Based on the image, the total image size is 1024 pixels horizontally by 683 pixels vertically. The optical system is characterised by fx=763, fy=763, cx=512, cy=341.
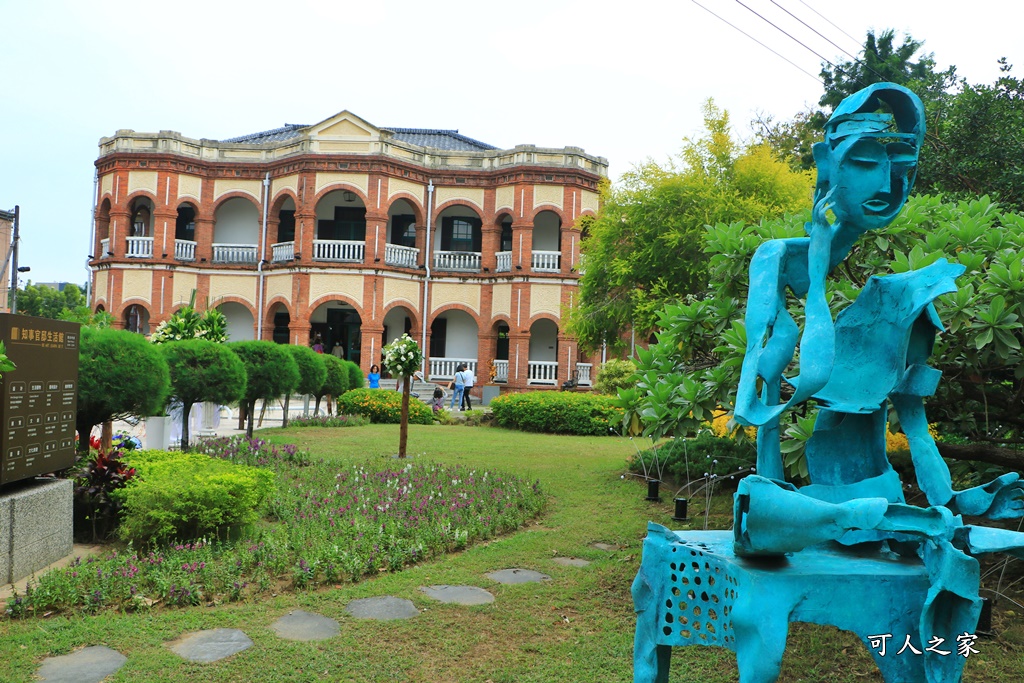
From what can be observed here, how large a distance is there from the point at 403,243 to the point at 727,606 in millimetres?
26535

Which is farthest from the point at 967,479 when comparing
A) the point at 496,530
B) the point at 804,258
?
the point at 804,258

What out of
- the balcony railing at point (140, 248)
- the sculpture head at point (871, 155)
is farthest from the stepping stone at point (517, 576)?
the balcony railing at point (140, 248)

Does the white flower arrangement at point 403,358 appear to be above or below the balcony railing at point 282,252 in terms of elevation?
below

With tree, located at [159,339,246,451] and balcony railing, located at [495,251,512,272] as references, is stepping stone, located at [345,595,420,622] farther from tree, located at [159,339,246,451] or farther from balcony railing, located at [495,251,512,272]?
balcony railing, located at [495,251,512,272]

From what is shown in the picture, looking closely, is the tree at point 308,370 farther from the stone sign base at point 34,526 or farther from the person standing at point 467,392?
the stone sign base at point 34,526

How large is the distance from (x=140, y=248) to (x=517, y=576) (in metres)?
24.4

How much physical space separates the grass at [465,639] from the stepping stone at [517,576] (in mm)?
96

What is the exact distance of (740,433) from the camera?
5.34 meters

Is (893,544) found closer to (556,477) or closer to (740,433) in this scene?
(740,433)

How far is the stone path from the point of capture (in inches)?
160

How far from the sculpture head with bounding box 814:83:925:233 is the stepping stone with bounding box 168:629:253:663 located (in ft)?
13.0

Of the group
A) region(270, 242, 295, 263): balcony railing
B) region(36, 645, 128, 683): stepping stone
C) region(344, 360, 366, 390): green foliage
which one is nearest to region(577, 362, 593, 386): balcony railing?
region(344, 360, 366, 390): green foliage

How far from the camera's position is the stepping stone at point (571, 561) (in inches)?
254

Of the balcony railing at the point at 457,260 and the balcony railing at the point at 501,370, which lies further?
the balcony railing at the point at 457,260
